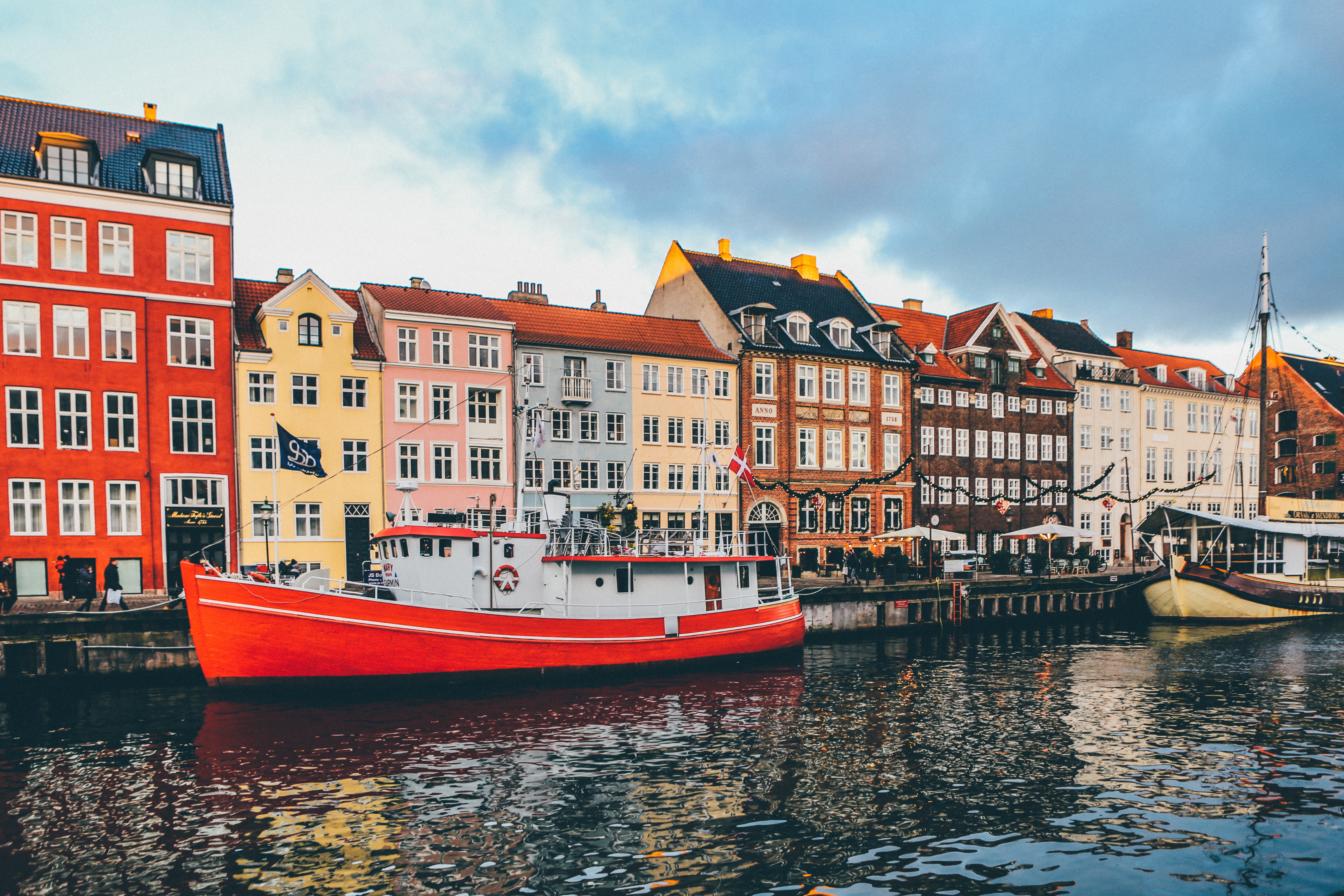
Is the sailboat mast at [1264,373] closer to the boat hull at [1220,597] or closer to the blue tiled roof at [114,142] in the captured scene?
the boat hull at [1220,597]

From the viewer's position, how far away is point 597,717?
25.3 metres

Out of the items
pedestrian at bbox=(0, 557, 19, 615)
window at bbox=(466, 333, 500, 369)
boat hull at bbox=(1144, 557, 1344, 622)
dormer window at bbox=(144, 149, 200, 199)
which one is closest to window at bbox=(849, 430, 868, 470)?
boat hull at bbox=(1144, 557, 1344, 622)

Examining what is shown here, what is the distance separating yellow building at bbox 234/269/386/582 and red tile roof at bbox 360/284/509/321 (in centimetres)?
187

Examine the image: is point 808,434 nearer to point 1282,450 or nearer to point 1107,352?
point 1107,352

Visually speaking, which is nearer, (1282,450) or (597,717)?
(597,717)

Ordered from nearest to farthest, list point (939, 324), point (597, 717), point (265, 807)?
point (265, 807)
point (597, 717)
point (939, 324)

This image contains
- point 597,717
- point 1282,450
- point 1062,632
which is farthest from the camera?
point 1282,450

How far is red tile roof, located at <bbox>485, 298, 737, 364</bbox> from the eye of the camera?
1924 inches

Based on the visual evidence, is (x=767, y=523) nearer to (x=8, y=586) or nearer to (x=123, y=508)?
(x=123, y=508)

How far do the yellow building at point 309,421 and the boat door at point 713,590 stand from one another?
15.9 meters

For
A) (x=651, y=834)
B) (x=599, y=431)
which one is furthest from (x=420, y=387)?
(x=651, y=834)

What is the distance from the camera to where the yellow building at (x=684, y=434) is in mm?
50531

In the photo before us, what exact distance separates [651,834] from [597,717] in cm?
943

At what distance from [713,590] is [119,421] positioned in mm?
25477
